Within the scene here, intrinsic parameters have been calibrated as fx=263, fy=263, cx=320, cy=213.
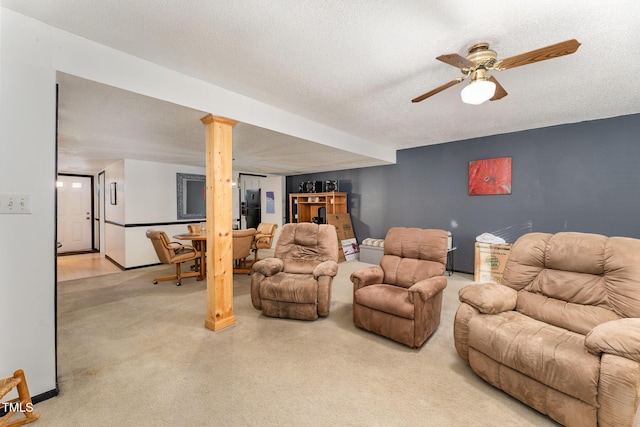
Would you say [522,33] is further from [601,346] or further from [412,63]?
[601,346]

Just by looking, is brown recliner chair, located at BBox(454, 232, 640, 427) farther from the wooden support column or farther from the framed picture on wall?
the framed picture on wall

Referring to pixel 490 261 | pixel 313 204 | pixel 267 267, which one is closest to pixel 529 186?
pixel 490 261

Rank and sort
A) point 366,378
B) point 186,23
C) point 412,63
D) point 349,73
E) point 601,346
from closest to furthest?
point 601,346
point 186,23
point 366,378
point 412,63
point 349,73

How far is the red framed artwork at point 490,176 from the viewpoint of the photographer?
4.50 meters

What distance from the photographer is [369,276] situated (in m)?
2.87

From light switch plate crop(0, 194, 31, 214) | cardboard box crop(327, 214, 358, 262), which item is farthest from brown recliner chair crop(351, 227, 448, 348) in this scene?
cardboard box crop(327, 214, 358, 262)

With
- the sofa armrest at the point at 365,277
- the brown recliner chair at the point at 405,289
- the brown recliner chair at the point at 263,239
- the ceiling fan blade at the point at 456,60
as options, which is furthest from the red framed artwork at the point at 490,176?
the brown recliner chair at the point at 263,239

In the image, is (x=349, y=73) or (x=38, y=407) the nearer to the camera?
(x=38, y=407)

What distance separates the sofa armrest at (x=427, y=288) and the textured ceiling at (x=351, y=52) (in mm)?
1949

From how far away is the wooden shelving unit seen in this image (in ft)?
21.8

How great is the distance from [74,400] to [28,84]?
2.13m

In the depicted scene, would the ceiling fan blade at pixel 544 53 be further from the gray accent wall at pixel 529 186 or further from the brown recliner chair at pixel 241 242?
the brown recliner chair at pixel 241 242

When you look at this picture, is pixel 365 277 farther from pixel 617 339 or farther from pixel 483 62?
pixel 483 62

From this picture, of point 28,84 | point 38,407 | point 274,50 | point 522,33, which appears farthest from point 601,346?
point 28,84
